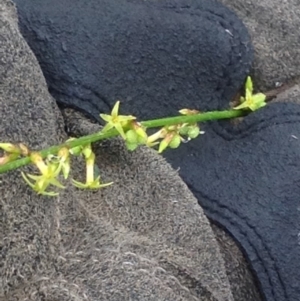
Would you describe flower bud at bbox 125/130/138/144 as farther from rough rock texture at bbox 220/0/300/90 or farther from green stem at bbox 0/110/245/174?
rough rock texture at bbox 220/0/300/90

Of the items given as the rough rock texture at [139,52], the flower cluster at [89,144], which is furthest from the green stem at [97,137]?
the rough rock texture at [139,52]

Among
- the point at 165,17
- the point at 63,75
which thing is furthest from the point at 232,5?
the point at 63,75

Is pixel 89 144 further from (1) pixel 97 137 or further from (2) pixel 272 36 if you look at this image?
(2) pixel 272 36

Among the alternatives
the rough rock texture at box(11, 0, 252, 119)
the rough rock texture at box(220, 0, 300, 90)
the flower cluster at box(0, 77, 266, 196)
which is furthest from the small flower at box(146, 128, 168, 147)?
the rough rock texture at box(220, 0, 300, 90)

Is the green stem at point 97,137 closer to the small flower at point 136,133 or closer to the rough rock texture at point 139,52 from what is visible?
the small flower at point 136,133

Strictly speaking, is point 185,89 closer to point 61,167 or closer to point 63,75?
point 63,75

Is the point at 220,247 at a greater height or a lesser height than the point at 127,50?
lesser
